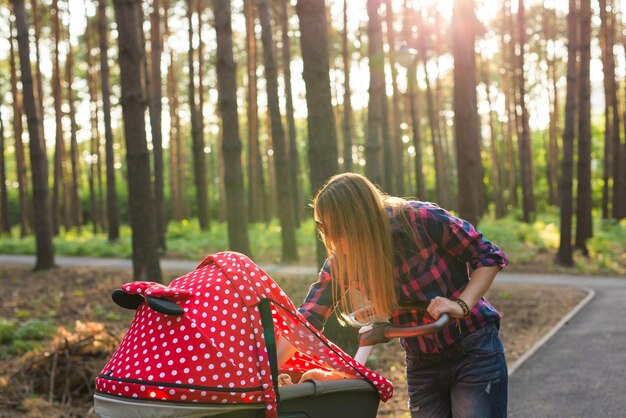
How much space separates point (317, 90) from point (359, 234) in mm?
6306

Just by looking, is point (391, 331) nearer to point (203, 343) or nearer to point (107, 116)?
point (203, 343)

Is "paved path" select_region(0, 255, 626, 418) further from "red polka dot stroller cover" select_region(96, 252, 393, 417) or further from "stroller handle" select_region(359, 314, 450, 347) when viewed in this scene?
"red polka dot stroller cover" select_region(96, 252, 393, 417)

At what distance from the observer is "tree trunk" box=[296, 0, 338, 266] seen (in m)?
9.25

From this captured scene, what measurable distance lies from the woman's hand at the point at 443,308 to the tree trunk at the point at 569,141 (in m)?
17.6

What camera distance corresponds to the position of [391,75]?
32.9 metres

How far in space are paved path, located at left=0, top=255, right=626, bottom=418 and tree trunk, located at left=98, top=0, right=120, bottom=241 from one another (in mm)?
16394

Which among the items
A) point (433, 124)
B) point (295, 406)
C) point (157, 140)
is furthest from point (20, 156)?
point (295, 406)

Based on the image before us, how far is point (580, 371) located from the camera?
8781mm

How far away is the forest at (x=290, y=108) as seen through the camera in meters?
13.2

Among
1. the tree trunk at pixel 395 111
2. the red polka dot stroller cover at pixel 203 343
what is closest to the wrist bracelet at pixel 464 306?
the red polka dot stroller cover at pixel 203 343

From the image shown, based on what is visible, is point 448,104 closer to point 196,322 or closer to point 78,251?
point 78,251

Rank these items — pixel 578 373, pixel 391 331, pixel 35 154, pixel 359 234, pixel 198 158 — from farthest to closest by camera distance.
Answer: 1. pixel 198 158
2. pixel 35 154
3. pixel 578 373
4. pixel 391 331
5. pixel 359 234

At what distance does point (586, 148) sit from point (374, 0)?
9.45 meters

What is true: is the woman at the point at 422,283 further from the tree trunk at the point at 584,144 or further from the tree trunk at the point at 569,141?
the tree trunk at the point at 584,144
